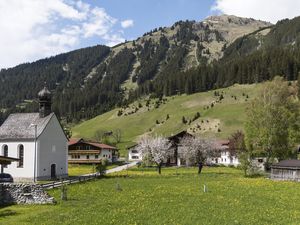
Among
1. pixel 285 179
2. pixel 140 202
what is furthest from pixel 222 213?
pixel 285 179

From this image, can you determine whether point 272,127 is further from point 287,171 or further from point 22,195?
point 22,195

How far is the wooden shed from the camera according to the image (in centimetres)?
6431

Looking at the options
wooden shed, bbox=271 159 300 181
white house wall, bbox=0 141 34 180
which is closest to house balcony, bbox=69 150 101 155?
white house wall, bbox=0 141 34 180

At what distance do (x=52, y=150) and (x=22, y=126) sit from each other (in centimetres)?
636

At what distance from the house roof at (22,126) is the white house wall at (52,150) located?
0.99m

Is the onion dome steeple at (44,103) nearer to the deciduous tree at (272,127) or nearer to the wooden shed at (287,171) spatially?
the deciduous tree at (272,127)

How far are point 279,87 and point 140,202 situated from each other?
195ft

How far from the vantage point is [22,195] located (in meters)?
35.8

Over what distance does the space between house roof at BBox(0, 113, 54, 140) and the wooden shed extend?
37.4 meters

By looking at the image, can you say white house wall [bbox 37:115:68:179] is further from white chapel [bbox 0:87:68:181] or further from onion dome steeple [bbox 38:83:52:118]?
onion dome steeple [bbox 38:83:52:118]

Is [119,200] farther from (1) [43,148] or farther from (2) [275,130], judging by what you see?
(2) [275,130]

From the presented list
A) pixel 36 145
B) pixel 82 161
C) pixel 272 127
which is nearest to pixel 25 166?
pixel 36 145

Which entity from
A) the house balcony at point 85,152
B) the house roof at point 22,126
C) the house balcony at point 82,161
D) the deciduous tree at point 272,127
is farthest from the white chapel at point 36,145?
the house balcony at point 82,161

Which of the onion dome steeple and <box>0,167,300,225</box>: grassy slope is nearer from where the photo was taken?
<box>0,167,300,225</box>: grassy slope
